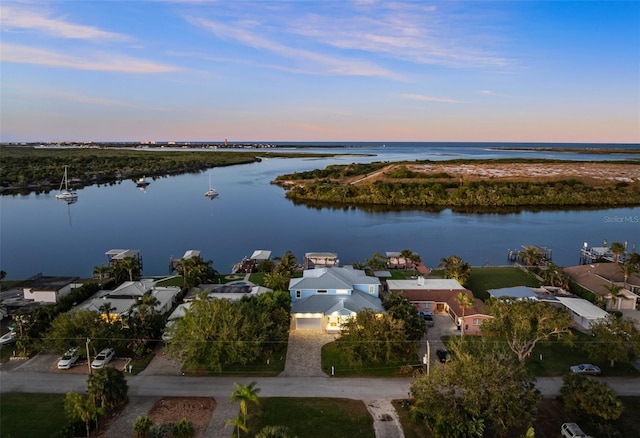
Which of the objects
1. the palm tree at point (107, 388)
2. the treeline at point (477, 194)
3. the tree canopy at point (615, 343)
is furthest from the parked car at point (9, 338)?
the treeline at point (477, 194)

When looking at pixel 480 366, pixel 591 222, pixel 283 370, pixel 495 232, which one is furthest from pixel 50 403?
pixel 591 222

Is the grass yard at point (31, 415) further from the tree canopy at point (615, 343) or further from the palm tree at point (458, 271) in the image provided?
the palm tree at point (458, 271)

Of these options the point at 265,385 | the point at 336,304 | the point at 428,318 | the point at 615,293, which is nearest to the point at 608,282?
the point at 615,293

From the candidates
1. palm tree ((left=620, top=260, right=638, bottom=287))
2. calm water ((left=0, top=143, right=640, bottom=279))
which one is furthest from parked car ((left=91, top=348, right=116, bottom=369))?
palm tree ((left=620, top=260, right=638, bottom=287))

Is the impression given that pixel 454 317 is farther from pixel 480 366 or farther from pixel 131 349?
pixel 131 349

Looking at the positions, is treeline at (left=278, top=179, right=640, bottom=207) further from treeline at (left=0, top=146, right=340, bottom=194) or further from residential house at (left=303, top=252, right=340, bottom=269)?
treeline at (left=0, top=146, right=340, bottom=194)

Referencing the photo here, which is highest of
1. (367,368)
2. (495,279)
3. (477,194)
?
(477,194)

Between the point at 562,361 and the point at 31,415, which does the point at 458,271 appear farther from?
the point at 31,415
